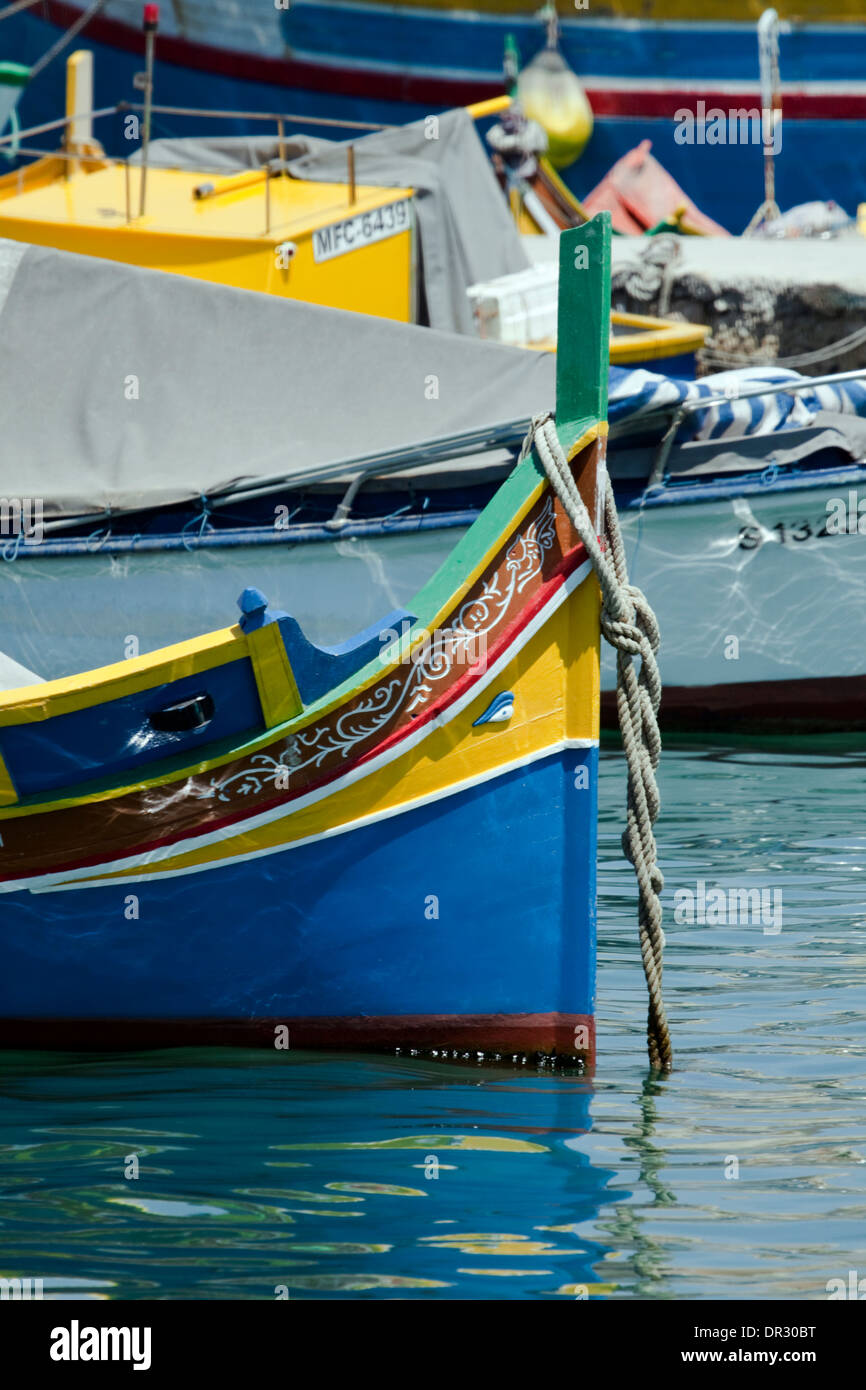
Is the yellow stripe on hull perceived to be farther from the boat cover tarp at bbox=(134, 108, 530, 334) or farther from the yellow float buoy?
the yellow float buoy

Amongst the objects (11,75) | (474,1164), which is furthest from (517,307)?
(474,1164)

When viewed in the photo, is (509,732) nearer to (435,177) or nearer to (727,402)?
(727,402)

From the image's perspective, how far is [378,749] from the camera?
4.50 metres

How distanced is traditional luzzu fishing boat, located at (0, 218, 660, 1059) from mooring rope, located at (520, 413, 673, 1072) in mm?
48

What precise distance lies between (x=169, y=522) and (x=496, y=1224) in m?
5.04

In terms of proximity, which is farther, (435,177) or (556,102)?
(556,102)

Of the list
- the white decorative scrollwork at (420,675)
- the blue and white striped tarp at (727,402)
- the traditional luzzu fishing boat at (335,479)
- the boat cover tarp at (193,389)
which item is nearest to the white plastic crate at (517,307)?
the blue and white striped tarp at (727,402)

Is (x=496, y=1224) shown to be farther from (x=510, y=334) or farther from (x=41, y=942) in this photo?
(x=510, y=334)

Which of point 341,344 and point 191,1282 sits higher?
point 341,344

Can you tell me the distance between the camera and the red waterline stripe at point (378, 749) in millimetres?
4449

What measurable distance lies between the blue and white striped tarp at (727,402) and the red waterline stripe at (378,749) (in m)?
3.59

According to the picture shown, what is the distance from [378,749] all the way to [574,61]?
18203 mm
